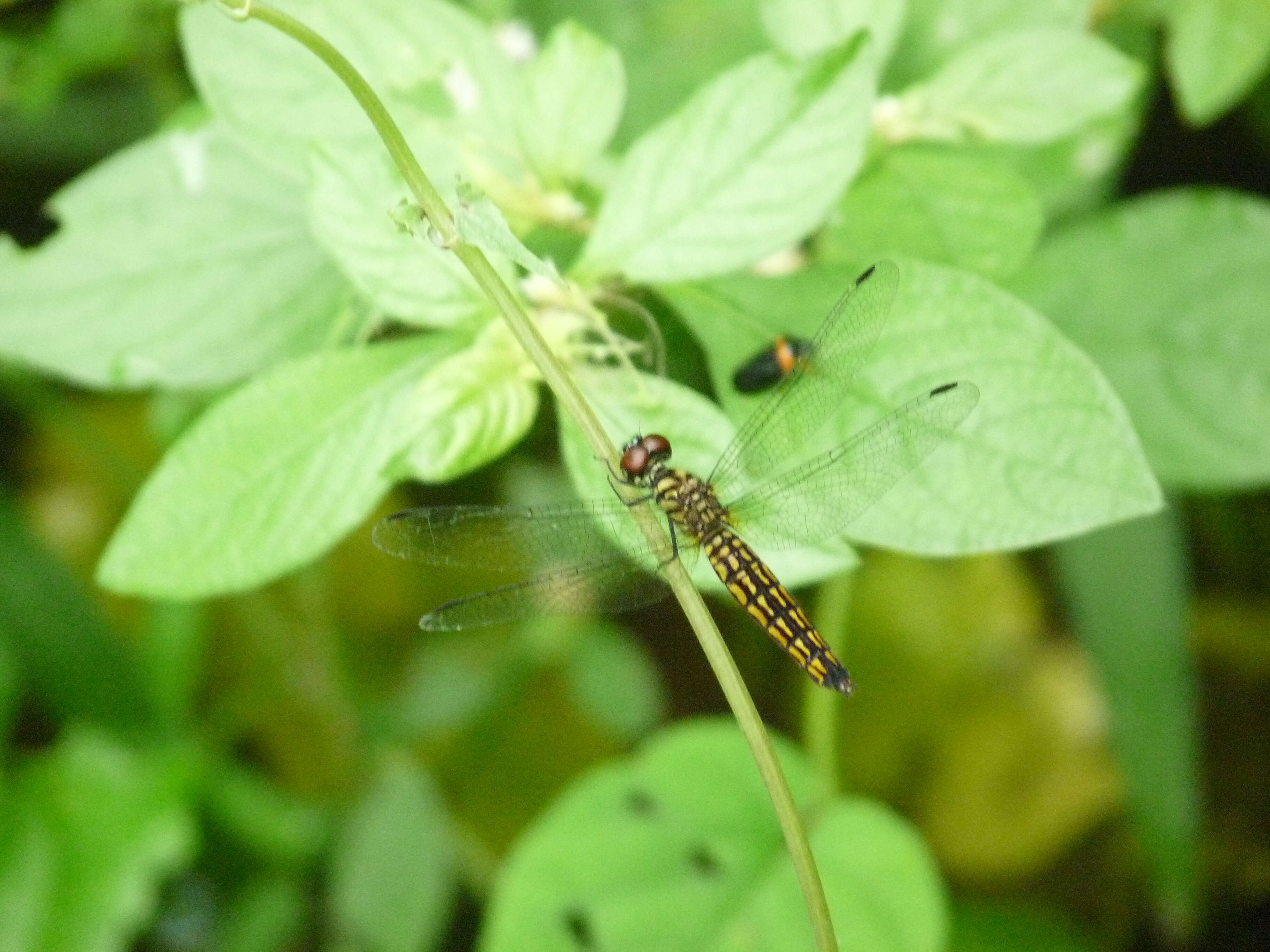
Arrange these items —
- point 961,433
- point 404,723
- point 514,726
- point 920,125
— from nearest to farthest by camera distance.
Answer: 1. point 961,433
2. point 920,125
3. point 404,723
4. point 514,726

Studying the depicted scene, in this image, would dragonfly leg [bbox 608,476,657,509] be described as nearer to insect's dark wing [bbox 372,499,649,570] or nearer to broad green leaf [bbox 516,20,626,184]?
insect's dark wing [bbox 372,499,649,570]

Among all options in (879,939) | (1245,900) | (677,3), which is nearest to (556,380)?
(879,939)

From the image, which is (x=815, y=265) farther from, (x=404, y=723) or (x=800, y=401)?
(x=404, y=723)

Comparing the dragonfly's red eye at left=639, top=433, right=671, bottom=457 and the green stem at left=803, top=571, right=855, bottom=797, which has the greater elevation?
the dragonfly's red eye at left=639, top=433, right=671, bottom=457

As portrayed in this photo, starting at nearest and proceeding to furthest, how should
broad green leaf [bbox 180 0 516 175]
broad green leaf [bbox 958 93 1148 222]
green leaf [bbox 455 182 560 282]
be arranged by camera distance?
1. green leaf [bbox 455 182 560 282]
2. broad green leaf [bbox 180 0 516 175]
3. broad green leaf [bbox 958 93 1148 222]

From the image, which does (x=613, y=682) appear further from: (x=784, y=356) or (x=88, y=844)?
(x=784, y=356)

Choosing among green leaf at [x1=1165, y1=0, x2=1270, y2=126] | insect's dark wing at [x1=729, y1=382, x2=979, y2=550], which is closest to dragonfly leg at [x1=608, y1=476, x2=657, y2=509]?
insect's dark wing at [x1=729, y1=382, x2=979, y2=550]

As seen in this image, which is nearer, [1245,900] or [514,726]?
[1245,900]
